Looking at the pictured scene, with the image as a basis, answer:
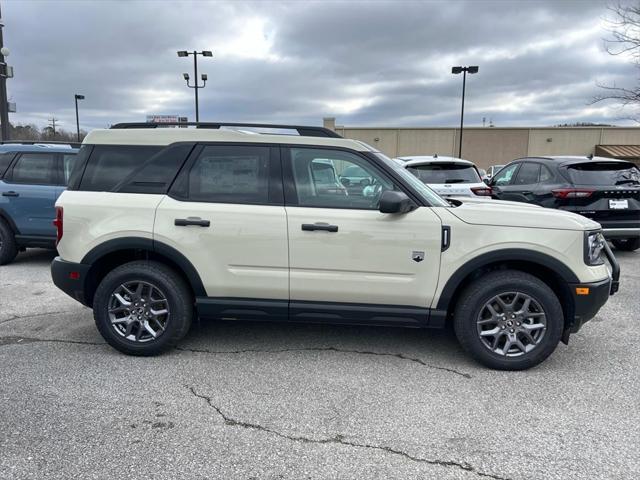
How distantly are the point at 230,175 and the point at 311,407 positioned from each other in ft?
6.39

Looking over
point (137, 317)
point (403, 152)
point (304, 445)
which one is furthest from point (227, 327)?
point (403, 152)

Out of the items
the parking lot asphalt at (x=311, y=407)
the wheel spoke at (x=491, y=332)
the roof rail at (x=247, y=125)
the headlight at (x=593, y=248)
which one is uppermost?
the roof rail at (x=247, y=125)

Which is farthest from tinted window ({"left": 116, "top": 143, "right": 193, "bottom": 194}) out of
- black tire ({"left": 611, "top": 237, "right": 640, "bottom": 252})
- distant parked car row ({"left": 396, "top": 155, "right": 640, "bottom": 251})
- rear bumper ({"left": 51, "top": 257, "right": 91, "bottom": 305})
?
black tire ({"left": 611, "top": 237, "right": 640, "bottom": 252})

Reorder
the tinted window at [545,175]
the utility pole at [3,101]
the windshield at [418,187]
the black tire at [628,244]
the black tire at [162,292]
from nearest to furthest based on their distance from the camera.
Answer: the windshield at [418,187] → the black tire at [162,292] → the tinted window at [545,175] → the black tire at [628,244] → the utility pole at [3,101]


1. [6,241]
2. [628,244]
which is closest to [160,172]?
[6,241]

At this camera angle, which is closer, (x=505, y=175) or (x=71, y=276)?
(x=71, y=276)

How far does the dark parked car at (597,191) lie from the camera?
23.1 feet

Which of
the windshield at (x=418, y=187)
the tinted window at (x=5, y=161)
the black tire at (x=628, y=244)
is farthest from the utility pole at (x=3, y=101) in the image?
the black tire at (x=628, y=244)

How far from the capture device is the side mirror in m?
3.48

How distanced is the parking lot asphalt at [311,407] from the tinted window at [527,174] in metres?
4.12

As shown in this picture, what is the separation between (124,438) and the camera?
9.07 feet

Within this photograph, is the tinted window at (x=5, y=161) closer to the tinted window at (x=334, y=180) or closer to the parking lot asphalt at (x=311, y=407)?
the parking lot asphalt at (x=311, y=407)

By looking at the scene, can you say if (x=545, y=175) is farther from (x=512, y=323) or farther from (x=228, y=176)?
(x=228, y=176)

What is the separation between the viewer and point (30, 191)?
7.09 metres
